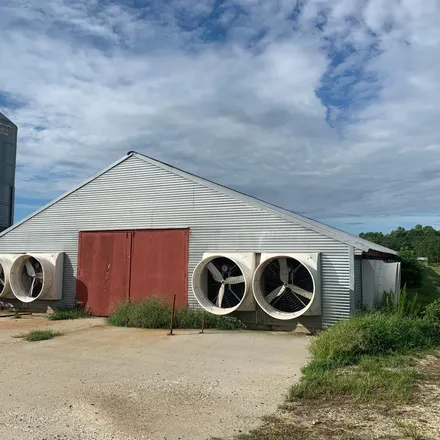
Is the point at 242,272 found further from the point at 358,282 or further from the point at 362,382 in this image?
the point at 362,382

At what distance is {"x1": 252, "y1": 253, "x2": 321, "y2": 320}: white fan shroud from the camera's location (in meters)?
11.2

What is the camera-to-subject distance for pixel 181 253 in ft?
45.1

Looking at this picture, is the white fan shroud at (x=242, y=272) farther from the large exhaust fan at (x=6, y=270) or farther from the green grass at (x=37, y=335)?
the large exhaust fan at (x=6, y=270)

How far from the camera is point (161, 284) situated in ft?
45.5

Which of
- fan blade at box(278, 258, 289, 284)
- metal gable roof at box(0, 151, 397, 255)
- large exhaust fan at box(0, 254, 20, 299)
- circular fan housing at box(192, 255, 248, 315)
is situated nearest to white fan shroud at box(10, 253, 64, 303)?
large exhaust fan at box(0, 254, 20, 299)

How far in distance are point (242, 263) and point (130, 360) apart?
180 inches

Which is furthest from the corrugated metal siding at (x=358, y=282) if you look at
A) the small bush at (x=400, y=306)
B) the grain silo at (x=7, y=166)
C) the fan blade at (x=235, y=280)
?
the grain silo at (x=7, y=166)

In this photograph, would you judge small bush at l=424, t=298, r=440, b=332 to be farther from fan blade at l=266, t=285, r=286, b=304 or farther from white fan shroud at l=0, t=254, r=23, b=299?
white fan shroud at l=0, t=254, r=23, b=299

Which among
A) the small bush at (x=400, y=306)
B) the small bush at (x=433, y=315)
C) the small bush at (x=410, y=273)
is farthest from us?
the small bush at (x=410, y=273)

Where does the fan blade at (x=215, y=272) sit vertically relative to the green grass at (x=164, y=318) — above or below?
above

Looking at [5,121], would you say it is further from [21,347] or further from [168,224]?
[21,347]

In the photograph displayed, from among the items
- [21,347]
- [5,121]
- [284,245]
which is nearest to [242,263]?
[284,245]

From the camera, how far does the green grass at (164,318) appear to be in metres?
12.2

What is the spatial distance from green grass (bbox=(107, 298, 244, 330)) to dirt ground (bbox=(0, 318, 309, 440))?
0.98 m
